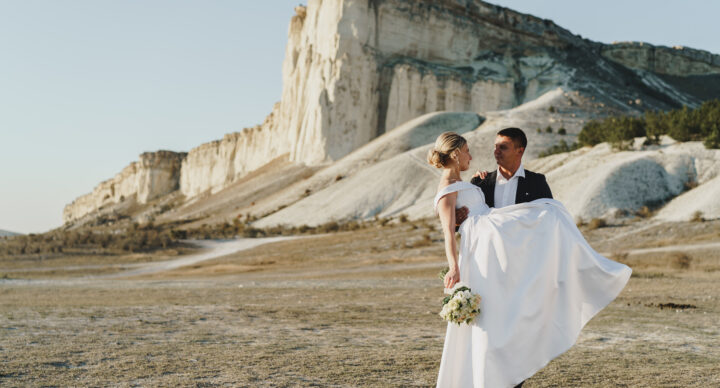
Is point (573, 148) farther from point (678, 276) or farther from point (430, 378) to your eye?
point (430, 378)

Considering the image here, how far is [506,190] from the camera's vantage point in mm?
5168

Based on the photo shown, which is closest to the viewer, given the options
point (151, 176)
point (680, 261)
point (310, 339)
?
point (310, 339)

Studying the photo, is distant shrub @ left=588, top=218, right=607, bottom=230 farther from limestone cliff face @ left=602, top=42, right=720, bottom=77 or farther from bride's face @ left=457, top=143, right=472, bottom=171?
limestone cliff face @ left=602, top=42, right=720, bottom=77

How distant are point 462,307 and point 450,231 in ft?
1.89

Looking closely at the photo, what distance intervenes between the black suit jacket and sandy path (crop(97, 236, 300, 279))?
27.7 metres

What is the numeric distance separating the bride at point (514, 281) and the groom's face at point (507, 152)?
386 mm

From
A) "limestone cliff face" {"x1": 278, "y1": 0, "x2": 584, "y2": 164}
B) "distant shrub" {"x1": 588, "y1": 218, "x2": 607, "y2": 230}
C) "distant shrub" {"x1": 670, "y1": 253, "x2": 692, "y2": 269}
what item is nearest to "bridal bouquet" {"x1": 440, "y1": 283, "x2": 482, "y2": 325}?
"distant shrub" {"x1": 670, "y1": 253, "x2": 692, "y2": 269}

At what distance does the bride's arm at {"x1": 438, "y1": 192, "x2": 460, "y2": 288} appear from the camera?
4.75m

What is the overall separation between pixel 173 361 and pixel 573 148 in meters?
48.0

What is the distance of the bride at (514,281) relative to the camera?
181 inches

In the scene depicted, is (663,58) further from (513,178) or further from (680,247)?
(513,178)

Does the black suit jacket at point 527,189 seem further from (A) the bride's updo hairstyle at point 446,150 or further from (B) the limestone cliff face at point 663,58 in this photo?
(B) the limestone cliff face at point 663,58

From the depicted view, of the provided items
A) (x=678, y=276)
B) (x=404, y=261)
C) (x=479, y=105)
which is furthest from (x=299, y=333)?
(x=479, y=105)

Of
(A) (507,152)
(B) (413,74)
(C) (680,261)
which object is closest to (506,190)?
(A) (507,152)
